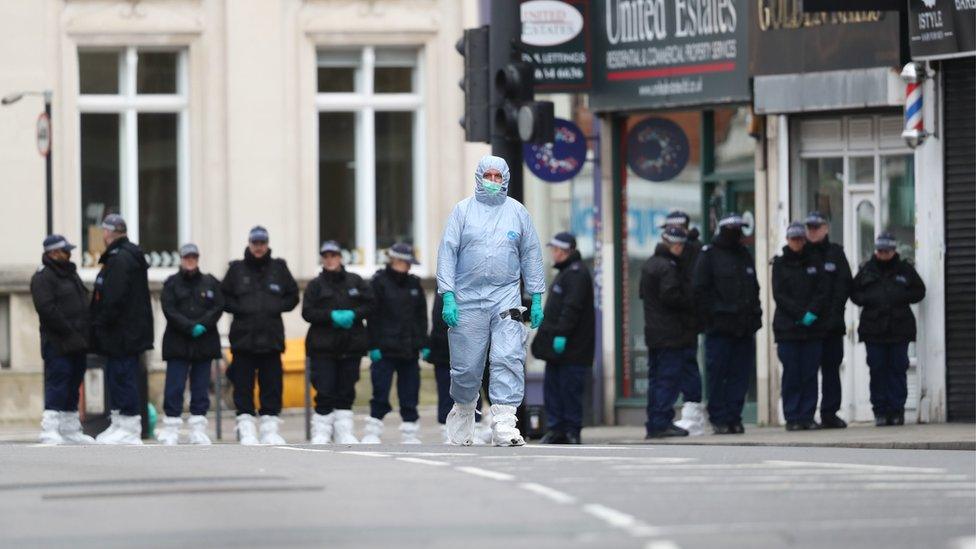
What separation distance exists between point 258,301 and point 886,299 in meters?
5.05

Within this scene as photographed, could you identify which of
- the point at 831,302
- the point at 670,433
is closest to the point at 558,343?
the point at 670,433

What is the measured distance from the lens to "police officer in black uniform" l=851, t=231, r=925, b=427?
20.1 metres

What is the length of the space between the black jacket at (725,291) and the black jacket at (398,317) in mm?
2340

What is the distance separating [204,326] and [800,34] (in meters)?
5.85

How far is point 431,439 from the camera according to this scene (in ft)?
75.3

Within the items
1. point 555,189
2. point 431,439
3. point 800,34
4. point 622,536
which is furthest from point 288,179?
point 622,536

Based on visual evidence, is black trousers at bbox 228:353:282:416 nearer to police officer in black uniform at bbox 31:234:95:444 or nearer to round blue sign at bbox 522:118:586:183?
police officer in black uniform at bbox 31:234:95:444

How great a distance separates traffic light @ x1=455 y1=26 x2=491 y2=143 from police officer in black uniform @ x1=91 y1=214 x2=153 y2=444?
9.69 feet

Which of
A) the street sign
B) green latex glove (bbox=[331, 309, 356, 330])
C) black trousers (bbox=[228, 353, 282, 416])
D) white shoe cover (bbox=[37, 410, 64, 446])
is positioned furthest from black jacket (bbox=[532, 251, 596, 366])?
the street sign

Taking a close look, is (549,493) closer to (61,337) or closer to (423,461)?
(423,461)

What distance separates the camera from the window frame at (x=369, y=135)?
28203 millimetres

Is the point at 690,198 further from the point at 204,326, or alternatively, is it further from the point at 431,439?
the point at 204,326

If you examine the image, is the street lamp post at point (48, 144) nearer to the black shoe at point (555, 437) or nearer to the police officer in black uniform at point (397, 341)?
the police officer in black uniform at point (397, 341)

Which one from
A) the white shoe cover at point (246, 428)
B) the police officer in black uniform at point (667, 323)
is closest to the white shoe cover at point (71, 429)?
the white shoe cover at point (246, 428)
